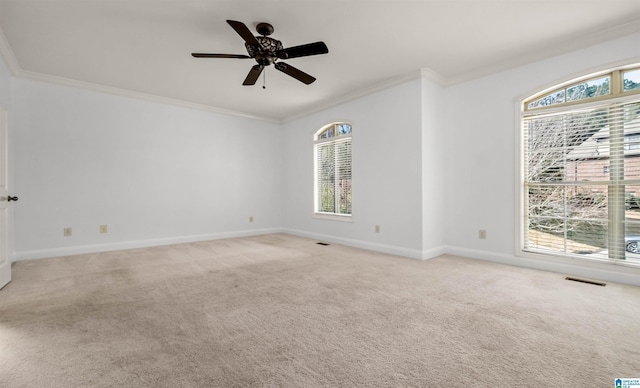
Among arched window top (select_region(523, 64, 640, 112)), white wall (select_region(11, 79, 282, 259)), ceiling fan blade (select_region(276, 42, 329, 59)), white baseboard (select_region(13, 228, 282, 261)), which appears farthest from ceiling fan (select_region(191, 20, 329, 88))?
white baseboard (select_region(13, 228, 282, 261))

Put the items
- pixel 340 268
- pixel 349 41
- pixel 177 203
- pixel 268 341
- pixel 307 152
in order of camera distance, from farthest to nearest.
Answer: pixel 307 152 → pixel 177 203 → pixel 340 268 → pixel 349 41 → pixel 268 341

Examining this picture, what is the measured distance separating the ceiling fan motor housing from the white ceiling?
17 cm

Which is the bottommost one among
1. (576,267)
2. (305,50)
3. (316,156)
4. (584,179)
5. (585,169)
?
(576,267)

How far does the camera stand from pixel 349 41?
10.3 feet

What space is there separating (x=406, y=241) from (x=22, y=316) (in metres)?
3.97

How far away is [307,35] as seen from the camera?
299cm

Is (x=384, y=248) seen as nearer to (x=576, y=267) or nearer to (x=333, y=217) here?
(x=333, y=217)

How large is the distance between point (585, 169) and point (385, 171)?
2264 mm

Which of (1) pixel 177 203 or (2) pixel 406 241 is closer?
(2) pixel 406 241

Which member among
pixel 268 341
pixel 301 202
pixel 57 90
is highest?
pixel 57 90

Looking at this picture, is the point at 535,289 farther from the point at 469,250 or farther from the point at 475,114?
the point at 475,114

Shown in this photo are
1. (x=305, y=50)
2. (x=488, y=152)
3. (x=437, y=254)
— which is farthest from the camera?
(x=437, y=254)

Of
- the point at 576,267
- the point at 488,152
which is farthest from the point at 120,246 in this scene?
the point at 576,267

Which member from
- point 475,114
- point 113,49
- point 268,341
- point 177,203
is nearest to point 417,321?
point 268,341
